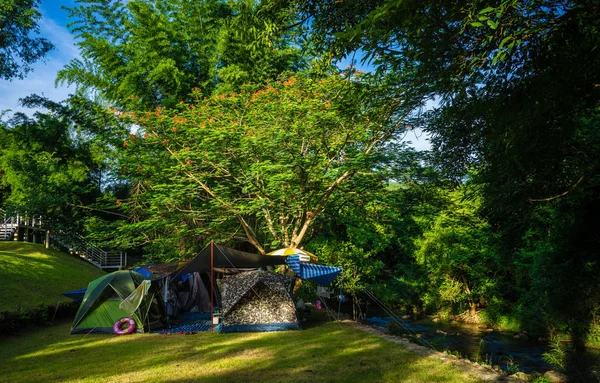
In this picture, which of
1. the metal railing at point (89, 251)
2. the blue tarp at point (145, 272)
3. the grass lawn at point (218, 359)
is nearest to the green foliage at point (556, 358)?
the grass lawn at point (218, 359)

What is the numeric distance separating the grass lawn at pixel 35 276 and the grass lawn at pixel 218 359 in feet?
13.6

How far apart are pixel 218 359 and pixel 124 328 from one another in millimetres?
4803

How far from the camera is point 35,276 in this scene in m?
17.6

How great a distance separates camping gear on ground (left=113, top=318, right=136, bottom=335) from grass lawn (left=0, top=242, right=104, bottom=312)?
13.2ft

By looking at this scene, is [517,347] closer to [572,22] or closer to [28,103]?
[572,22]

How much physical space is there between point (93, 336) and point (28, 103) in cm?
2662

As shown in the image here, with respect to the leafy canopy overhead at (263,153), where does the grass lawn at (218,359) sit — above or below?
below

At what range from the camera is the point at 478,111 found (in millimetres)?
6336

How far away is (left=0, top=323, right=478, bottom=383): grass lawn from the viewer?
6668mm

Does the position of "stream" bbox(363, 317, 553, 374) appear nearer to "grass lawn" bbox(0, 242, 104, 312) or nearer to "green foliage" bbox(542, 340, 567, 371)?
"green foliage" bbox(542, 340, 567, 371)

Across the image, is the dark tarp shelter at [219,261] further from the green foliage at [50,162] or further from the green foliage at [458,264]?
the green foliage at [50,162]

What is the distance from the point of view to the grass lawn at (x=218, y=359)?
21.9ft

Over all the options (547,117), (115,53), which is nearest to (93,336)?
(547,117)

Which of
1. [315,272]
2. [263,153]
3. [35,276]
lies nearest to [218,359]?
[315,272]
